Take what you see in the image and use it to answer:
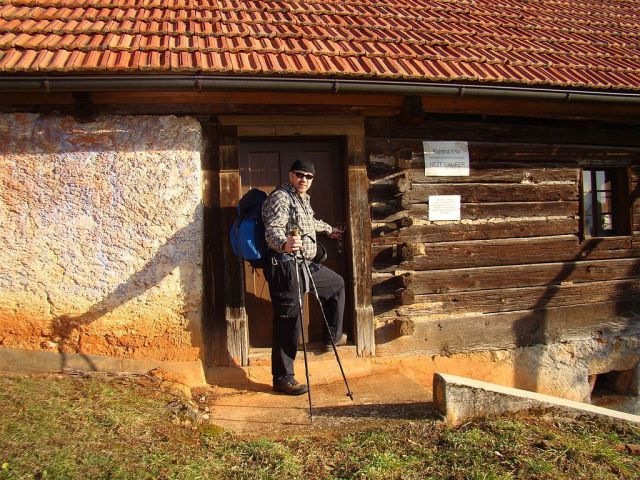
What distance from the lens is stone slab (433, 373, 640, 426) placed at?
357 centimetres

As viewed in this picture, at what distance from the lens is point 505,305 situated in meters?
5.52

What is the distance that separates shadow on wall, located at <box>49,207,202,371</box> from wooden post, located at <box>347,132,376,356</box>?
4.70 ft

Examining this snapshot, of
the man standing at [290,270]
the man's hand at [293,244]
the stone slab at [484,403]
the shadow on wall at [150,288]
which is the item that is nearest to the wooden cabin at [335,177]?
the shadow on wall at [150,288]

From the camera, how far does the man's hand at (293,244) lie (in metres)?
3.85

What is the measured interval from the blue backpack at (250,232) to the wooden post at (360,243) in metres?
1.00

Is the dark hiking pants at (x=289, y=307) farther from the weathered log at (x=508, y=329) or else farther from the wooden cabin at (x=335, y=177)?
the weathered log at (x=508, y=329)

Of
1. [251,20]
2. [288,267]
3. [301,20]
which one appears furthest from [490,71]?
[288,267]

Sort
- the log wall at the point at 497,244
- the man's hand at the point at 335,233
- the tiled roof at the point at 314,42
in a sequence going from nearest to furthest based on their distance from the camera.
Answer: the tiled roof at the point at 314,42 → the man's hand at the point at 335,233 → the log wall at the point at 497,244

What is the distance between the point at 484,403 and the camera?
3.61m

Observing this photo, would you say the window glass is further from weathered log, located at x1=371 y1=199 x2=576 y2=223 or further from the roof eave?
the roof eave

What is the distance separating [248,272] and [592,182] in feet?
13.5

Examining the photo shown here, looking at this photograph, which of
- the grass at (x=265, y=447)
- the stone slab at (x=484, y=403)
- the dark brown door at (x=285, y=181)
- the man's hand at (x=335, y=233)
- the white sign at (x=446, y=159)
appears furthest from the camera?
the white sign at (x=446, y=159)

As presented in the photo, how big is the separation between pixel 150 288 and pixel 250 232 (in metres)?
1.05

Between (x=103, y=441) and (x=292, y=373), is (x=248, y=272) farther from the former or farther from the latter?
(x=103, y=441)
